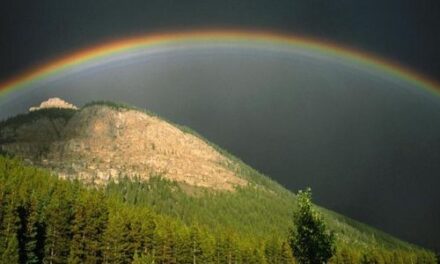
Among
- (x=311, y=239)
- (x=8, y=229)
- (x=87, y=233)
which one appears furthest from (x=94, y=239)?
(x=311, y=239)

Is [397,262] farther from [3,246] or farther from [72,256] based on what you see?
Answer: [3,246]

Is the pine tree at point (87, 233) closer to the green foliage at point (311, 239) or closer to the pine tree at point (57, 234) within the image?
the pine tree at point (57, 234)

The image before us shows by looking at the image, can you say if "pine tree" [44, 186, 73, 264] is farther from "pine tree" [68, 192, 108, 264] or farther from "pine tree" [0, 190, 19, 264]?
"pine tree" [0, 190, 19, 264]

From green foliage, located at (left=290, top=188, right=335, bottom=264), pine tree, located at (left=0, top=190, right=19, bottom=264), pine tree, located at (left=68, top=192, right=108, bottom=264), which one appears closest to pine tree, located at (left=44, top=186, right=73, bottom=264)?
pine tree, located at (left=68, top=192, right=108, bottom=264)

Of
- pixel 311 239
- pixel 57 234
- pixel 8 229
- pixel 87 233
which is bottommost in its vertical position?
pixel 311 239

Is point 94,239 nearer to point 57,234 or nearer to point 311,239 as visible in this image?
point 57,234

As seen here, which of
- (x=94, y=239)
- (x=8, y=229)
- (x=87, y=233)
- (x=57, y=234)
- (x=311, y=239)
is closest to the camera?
(x=311, y=239)

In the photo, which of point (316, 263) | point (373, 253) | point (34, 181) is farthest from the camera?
point (373, 253)

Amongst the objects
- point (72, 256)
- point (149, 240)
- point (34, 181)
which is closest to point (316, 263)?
point (72, 256)
